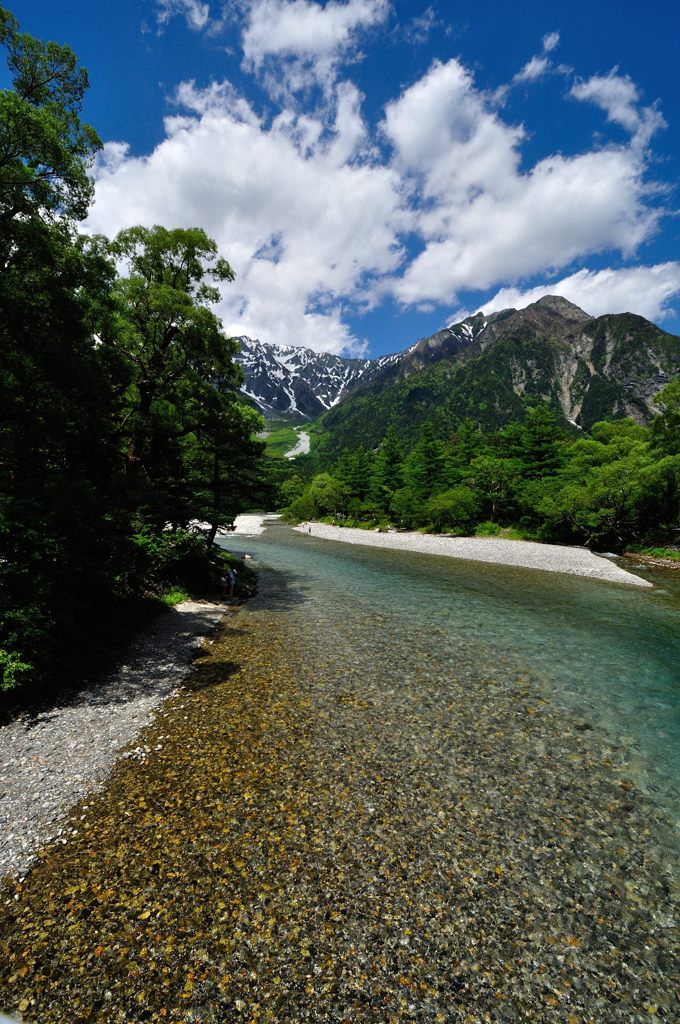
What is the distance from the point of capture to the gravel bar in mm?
7371

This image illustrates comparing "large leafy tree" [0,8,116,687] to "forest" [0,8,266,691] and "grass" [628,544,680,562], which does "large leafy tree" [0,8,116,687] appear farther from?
"grass" [628,544,680,562]

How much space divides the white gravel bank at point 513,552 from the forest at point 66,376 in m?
34.1

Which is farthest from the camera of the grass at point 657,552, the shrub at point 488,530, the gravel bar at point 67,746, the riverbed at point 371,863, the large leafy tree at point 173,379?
the shrub at point 488,530

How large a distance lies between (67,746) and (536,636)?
1917cm

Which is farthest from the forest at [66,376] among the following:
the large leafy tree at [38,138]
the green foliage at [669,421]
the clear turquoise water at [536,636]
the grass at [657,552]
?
the grass at [657,552]

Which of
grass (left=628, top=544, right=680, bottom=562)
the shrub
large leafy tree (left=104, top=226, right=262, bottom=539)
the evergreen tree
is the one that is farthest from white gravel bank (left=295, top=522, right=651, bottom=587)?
large leafy tree (left=104, top=226, right=262, bottom=539)

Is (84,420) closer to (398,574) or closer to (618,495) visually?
(398,574)

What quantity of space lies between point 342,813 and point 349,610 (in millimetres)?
15481

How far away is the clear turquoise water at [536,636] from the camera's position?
39.9 feet

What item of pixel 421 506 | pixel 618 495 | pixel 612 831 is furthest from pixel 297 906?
pixel 421 506

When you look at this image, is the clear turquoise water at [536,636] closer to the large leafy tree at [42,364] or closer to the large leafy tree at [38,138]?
the large leafy tree at [42,364]

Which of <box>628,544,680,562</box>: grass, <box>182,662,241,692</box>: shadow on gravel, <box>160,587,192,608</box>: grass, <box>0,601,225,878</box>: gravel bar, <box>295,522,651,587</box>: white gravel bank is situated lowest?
<box>182,662,241,692</box>: shadow on gravel

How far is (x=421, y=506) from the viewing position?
6856cm

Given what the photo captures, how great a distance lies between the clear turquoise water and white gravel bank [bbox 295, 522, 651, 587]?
262cm
